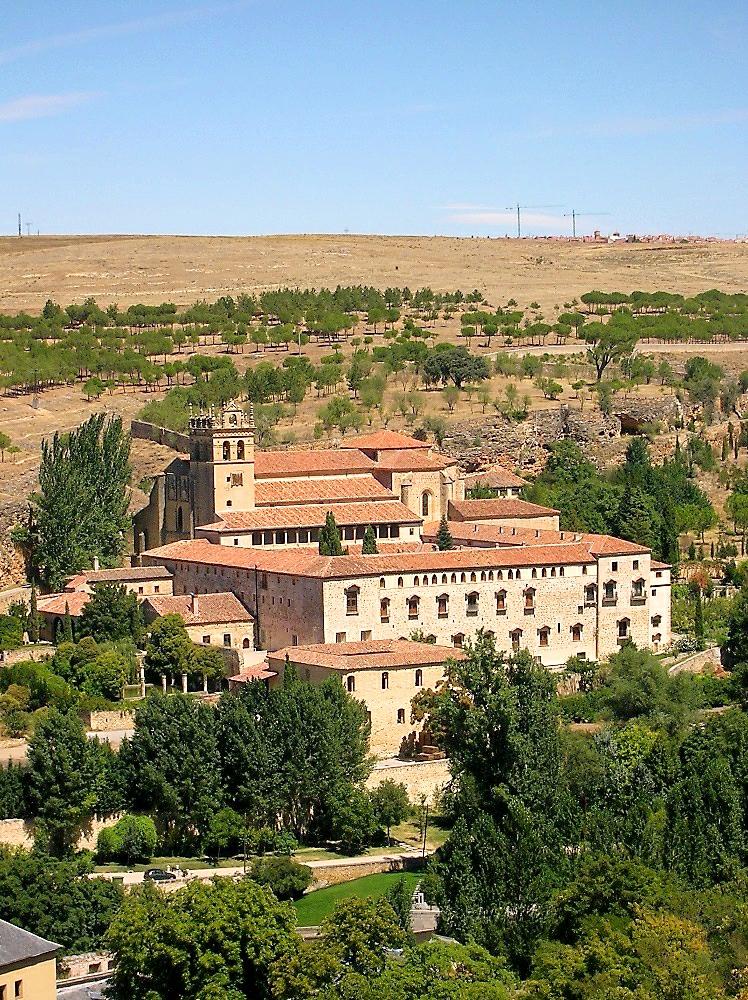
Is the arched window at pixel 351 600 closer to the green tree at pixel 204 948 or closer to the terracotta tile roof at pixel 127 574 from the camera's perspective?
the terracotta tile roof at pixel 127 574

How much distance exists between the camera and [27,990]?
130ft

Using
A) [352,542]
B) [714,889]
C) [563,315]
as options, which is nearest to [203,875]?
[714,889]

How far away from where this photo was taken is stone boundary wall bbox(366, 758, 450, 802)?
56.7m

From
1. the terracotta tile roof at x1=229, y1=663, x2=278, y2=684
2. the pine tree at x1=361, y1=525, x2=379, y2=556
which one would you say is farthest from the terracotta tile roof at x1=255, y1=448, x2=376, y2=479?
the terracotta tile roof at x1=229, y1=663, x2=278, y2=684

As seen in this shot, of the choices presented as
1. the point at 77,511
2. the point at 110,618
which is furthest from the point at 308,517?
the point at 110,618

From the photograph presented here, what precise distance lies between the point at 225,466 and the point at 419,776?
1633 cm

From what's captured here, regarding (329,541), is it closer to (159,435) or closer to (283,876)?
(283,876)

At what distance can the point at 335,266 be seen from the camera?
156m

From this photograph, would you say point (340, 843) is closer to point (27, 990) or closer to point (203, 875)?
point (203, 875)

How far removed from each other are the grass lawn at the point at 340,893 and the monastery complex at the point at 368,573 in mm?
7071

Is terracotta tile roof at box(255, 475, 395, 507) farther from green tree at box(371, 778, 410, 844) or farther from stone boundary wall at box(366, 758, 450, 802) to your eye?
green tree at box(371, 778, 410, 844)

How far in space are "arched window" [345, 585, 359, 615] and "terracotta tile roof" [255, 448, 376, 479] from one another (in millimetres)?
10348

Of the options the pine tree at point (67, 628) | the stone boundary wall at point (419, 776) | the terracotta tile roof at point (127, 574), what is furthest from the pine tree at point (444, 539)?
the stone boundary wall at point (419, 776)

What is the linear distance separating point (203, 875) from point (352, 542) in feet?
64.1
